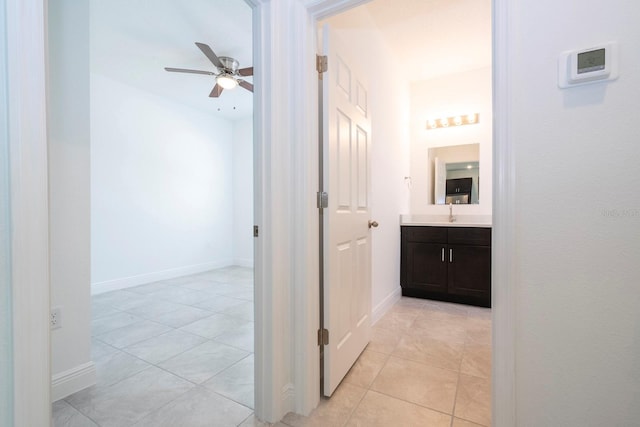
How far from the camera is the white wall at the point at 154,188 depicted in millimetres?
3439

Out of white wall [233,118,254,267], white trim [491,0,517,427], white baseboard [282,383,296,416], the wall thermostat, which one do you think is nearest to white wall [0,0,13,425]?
white baseboard [282,383,296,416]

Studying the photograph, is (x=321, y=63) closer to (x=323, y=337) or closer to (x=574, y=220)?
(x=574, y=220)

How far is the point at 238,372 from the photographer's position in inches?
68.1

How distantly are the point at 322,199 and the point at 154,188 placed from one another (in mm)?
3546

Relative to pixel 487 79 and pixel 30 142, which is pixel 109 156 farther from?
pixel 487 79

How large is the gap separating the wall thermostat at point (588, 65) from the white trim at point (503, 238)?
16 centimetres

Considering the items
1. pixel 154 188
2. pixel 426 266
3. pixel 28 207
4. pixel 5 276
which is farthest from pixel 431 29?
pixel 154 188

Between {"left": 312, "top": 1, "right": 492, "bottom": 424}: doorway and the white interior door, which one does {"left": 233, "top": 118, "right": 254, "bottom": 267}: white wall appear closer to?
{"left": 312, "top": 1, "right": 492, "bottom": 424}: doorway

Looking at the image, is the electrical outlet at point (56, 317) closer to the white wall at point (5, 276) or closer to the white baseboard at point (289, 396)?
the white wall at point (5, 276)

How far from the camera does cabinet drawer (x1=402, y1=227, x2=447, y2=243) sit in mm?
2999

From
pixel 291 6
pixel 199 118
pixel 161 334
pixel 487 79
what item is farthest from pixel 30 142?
pixel 199 118

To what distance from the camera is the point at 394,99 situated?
10.3 feet

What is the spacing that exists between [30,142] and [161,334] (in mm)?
2083

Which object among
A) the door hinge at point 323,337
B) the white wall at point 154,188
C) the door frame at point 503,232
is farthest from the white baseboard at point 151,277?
the door frame at point 503,232
